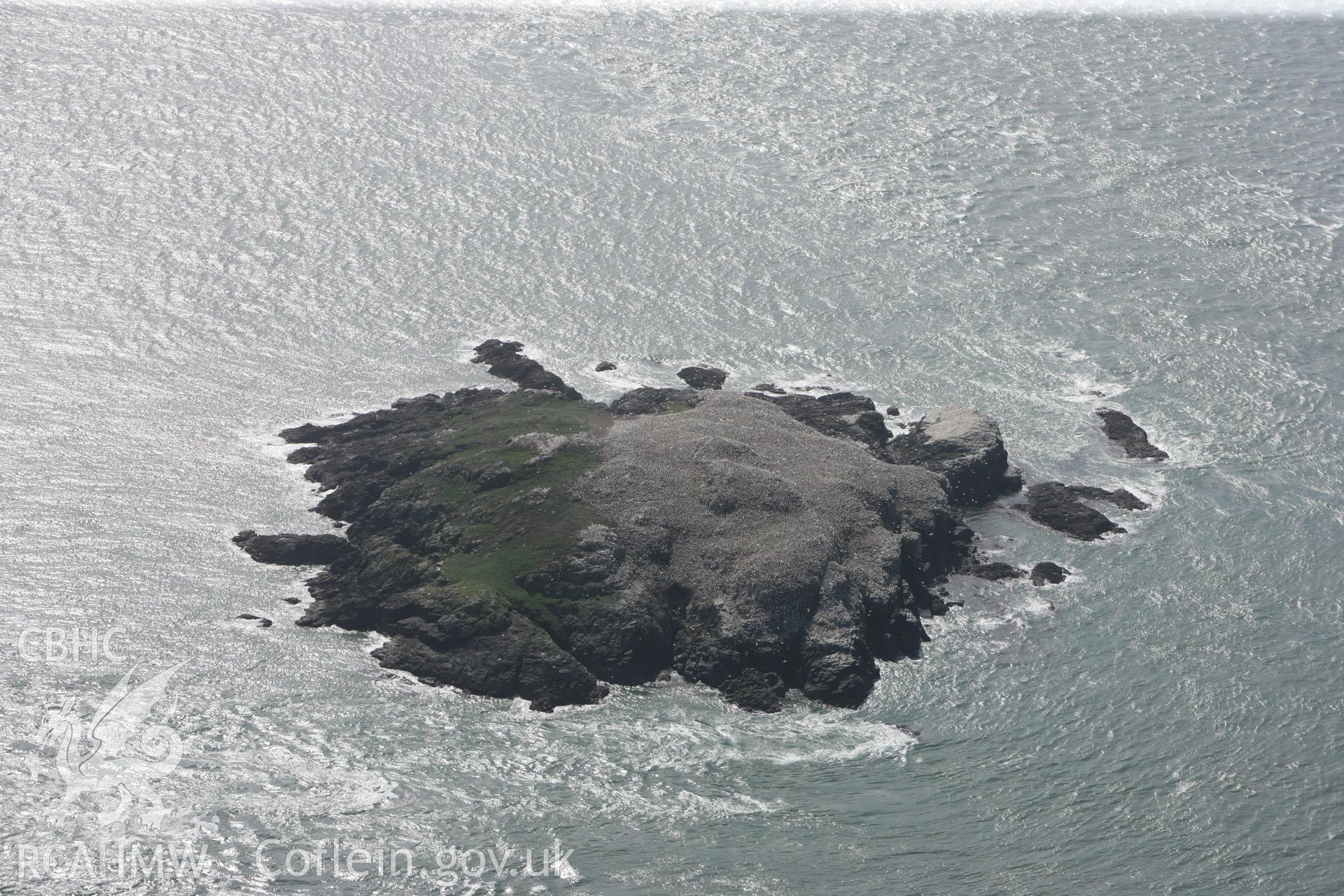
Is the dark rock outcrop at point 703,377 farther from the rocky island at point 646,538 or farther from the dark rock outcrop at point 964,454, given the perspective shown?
the dark rock outcrop at point 964,454

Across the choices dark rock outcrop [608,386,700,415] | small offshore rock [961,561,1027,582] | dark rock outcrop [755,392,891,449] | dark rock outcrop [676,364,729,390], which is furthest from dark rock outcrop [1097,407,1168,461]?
dark rock outcrop [608,386,700,415]

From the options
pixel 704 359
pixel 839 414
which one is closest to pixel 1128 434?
pixel 839 414

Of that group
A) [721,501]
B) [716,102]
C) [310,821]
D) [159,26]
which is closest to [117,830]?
[310,821]

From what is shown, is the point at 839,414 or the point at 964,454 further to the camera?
the point at 839,414

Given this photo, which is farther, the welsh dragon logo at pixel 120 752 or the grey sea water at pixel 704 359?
the grey sea water at pixel 704 359

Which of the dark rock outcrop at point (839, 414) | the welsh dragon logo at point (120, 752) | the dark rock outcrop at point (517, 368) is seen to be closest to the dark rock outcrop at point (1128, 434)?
the dark rock outcrop at point (839, 414)

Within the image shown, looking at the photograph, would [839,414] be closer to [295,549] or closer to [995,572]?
[995,572]
